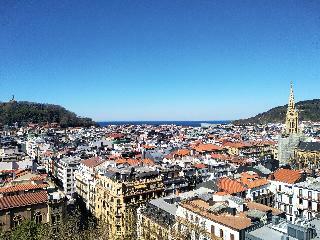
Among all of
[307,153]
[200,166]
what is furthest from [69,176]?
[307,153]

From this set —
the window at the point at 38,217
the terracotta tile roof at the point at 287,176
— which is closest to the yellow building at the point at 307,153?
the terracotta tile roof at the point at 287,176

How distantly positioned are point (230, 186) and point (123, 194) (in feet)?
75.7

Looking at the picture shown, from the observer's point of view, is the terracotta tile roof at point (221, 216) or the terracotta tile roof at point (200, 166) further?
the terracotta tile roof at point (200, 166)

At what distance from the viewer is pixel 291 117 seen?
136 meters

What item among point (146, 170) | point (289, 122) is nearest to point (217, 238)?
point (146, 170)

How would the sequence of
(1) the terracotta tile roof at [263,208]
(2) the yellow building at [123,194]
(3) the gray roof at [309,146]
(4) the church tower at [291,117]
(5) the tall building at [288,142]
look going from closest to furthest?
(1) the terracotta tile roof at [263,208] < (2) the yellow building at [123,194] < (4) the church tower at [291,117] < (5) the tall building at [288,142] < (3) the gray roof at [309,146]

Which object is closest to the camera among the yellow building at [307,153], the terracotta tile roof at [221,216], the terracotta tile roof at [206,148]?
the terracotta tile roof at [221,216]

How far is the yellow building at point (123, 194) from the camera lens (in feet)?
253

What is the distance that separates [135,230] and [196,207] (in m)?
18.5

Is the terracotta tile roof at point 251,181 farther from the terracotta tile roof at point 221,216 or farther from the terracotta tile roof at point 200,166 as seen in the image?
the terracotta tile roof at point 200,166

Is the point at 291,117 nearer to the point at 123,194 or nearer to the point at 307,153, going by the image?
the point at 307,153

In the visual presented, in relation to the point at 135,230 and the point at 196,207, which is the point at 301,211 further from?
the point at 135,230

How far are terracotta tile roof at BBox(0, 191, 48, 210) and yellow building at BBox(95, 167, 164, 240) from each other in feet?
49.7

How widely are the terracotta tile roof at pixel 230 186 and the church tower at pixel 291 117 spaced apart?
208 ft
